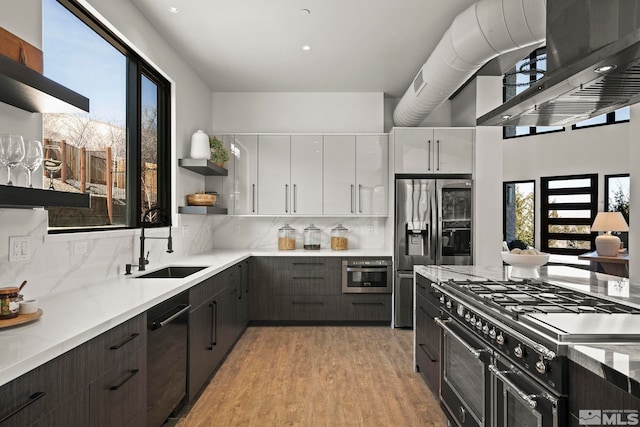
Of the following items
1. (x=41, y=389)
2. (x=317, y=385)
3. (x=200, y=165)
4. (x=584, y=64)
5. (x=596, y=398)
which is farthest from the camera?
(x=200, y=165)

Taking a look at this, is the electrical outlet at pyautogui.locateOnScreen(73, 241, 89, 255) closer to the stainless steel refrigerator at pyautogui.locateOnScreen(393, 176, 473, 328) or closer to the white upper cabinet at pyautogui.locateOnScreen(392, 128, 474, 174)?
the stainless steel refrigerator at pyautogui.locateOnScreen(393, 176, 473, 328)

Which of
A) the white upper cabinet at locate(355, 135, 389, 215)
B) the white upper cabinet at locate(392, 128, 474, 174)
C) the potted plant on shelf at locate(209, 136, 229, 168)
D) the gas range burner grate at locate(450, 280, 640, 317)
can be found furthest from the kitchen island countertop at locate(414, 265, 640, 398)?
the potted plant on shelf at locate(209, 136, 229, 168)

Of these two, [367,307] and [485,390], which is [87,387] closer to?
[485,390]

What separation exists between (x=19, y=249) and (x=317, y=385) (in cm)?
220

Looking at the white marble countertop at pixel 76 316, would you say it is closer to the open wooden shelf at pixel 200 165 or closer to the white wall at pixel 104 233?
the white wall at pixel 104 233

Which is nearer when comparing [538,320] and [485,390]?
[538,320]

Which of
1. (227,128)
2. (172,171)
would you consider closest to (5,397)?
(172,171)

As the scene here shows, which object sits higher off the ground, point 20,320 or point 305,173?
point 305,173

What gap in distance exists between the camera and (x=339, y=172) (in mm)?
5105

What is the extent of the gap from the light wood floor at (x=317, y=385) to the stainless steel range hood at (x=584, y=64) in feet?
6.55

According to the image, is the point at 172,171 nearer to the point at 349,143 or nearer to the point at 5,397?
the point at 349,143

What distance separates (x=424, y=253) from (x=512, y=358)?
3105mm

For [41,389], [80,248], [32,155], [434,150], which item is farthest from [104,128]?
[434,150]

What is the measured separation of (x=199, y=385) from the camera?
9.76 ft
